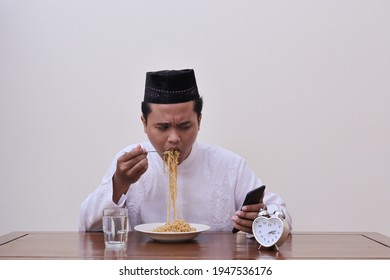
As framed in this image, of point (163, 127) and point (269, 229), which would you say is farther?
point (163, 127)

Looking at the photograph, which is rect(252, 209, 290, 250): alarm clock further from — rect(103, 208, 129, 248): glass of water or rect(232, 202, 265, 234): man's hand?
rect(103, 208, 129, 248): glass of water

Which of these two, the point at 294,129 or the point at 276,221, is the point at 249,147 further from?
the point at 276,221

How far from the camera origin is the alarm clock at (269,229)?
1789 mm

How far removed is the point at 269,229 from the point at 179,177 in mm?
877

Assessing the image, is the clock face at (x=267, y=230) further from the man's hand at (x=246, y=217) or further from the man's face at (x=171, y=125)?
the man's face at (x=171, y=125)

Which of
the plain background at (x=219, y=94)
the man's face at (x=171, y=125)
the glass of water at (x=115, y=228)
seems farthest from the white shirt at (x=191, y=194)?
the glass of water at (x=115, y=228)

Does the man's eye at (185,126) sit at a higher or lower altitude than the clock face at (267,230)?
higher

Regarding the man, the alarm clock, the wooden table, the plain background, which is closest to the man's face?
the man

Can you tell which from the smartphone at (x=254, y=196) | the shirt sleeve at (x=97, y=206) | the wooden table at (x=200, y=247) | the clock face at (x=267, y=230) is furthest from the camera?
the shirt sleeve at (x=97, y=206)

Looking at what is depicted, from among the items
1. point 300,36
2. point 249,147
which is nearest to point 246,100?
point 249,147

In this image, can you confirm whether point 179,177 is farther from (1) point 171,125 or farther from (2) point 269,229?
(2) point 269,229

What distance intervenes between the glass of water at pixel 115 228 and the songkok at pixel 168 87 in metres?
0.65

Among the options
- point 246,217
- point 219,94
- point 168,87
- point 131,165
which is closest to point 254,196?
point 246,217

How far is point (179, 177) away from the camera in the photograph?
8.59ft
